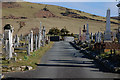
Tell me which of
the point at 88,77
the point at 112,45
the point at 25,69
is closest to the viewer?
the point at 88,77

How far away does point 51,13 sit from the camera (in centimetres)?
14588

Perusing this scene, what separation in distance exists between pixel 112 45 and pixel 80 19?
11335 centimetres

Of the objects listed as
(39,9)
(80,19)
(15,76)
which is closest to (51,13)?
(39,9)

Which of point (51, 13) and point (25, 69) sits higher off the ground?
point (51, 13)

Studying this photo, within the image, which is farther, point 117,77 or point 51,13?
point 51,13

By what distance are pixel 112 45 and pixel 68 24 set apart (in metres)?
105

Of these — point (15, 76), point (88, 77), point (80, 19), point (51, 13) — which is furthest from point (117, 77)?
point (51, 13)

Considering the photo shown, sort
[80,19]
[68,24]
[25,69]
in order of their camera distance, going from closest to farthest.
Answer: [25,69] → [68,24] → [80,19]

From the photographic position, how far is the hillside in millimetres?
120644

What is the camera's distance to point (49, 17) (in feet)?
451

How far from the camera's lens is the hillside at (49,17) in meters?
121

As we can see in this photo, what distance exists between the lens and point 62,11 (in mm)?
152375


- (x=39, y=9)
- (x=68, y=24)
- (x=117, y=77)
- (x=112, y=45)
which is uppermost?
(x=39, y=9)

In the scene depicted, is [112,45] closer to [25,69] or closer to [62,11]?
[25,69]
